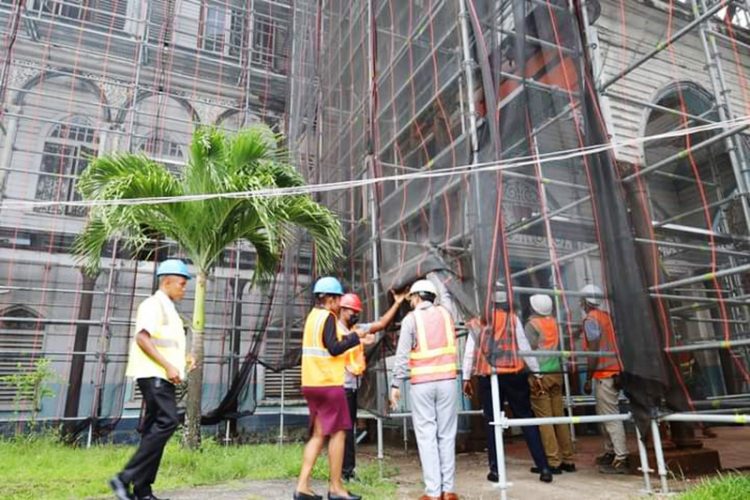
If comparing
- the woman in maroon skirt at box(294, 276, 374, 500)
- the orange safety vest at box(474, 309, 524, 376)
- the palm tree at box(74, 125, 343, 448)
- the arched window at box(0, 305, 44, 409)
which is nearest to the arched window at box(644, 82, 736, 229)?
the orange safety vest at box(474, 309, 524, 376)

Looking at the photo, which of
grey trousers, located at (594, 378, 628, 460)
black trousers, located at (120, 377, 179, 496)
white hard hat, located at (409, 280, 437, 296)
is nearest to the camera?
black trousers, located at (120, 377, 179, 496)

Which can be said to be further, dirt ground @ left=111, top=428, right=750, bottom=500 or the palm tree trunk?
the palm tree trunk

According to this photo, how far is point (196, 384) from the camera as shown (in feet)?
19.1

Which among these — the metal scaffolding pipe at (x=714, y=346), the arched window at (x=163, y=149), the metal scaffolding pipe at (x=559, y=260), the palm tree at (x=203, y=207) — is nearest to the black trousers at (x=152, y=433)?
the palm tree at (x=203, y=207)

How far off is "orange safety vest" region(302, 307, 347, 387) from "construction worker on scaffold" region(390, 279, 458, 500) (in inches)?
18.2

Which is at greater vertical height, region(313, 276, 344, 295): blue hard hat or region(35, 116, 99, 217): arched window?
region(35, 116, 99, 217): arched window

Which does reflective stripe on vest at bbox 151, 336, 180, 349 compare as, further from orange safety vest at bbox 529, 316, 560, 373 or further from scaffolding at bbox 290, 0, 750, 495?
orange safety vest at bbox 529, 316, 560, 373

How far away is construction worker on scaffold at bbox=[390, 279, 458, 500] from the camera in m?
3.45

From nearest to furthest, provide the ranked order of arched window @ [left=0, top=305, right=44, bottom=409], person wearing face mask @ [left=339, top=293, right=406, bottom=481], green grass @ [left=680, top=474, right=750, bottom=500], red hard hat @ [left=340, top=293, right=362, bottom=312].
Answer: green grass @ [left=680, top=474, right=750, bottom=500] < person wearing face mask @ [left=339, top=293, right=406, bottom=481] < red hard hat @ [left=340, top=293, right=362, bottom=312] < arched window @ [left=0, top=305, right=44, bottom=409]

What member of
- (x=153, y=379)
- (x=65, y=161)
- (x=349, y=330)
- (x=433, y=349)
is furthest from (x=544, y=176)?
(x=65, y=161)

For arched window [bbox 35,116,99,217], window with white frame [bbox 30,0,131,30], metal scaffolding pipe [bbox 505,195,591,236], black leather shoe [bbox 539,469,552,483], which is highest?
window with white frame [bbox 30,0,131,30]

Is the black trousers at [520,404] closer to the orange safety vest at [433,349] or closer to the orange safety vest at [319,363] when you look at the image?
the orange safety vest at [433,349]

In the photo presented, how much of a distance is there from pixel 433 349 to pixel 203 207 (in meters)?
3.44

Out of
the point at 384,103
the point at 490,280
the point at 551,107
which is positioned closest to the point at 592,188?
the point at 551,107
